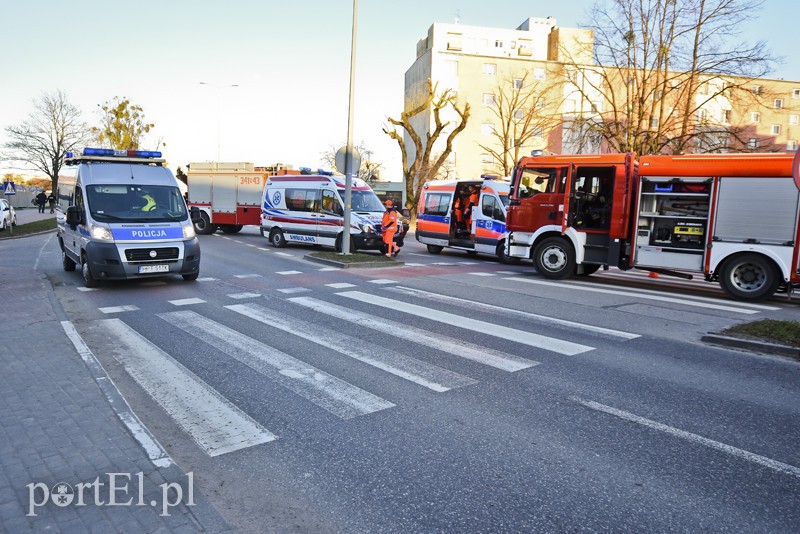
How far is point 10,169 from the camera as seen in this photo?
178 feet

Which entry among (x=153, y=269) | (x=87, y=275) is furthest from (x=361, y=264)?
(x=87, y=275)

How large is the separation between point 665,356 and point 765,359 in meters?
1.24

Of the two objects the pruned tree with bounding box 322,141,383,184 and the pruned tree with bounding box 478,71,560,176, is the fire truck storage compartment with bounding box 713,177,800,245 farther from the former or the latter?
the pruned tree with bounding box 322,141,383,184

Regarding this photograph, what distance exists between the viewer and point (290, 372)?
20.0 ft

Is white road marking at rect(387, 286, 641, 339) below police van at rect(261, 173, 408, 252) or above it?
below

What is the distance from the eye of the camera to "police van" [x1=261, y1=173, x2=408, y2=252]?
18.2 meters

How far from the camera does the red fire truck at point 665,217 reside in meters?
11.2

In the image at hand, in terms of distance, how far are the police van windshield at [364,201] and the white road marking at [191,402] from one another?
1207 centimetres

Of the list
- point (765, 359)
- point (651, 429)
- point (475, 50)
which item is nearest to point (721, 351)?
point (765, 359)

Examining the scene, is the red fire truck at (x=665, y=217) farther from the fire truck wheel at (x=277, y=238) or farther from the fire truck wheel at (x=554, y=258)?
the fire truck wheel at (x=277, y=238)

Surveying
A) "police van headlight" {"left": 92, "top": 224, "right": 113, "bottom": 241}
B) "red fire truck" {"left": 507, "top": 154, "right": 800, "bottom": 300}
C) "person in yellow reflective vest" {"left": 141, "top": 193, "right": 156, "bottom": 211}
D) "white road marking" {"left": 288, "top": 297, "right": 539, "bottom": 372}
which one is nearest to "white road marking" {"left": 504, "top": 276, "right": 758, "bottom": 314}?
"red fire truck" {"left": 507, "top": 154, "right": 800, "bottom": 300}

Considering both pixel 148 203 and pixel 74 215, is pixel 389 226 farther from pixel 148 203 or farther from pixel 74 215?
pixel 74 215

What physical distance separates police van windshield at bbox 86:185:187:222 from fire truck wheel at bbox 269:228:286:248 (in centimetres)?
887

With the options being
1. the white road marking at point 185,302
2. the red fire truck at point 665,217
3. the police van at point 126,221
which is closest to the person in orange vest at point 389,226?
the red fire truck at point 665,217
